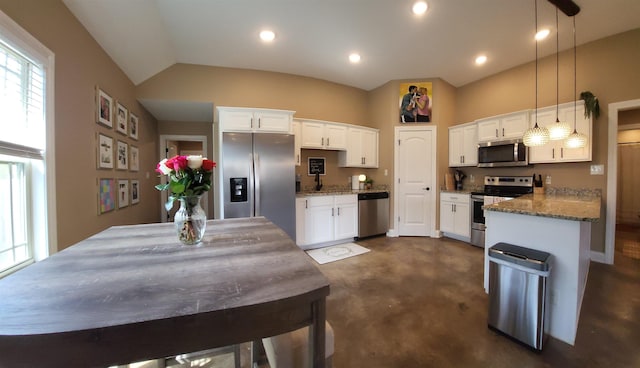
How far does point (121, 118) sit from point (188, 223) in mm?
2880

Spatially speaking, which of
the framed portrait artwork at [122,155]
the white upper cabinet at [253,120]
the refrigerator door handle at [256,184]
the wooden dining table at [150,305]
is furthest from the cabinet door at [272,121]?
the wooden dining table at [150,305]

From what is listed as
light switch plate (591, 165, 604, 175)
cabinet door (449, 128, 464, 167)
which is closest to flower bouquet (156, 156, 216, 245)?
cabinet door (449, 128, 464, 167)

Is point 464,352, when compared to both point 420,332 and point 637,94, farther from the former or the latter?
point 637,94

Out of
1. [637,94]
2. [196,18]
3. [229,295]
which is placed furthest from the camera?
[637,94]

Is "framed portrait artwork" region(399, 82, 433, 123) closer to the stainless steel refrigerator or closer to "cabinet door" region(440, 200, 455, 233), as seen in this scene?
"cabinet door" region(440, 200, 455, 233)

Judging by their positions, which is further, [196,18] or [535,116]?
[535,116]

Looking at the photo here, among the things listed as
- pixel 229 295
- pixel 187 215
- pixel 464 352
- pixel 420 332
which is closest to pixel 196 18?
pixel 187 215

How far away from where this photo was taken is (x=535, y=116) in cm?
336

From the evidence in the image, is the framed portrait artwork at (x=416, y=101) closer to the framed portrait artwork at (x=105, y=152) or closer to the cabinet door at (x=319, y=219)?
the cabinet door at (x=319, y=219)

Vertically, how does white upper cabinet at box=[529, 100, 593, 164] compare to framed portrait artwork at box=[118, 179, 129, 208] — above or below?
above

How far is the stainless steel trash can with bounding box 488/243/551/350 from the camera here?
152cm

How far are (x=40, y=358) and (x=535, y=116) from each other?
4981 mm

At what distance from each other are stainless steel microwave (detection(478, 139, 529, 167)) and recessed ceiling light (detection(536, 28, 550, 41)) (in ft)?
4.42

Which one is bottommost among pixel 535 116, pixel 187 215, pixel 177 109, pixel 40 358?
pixel 40 358
